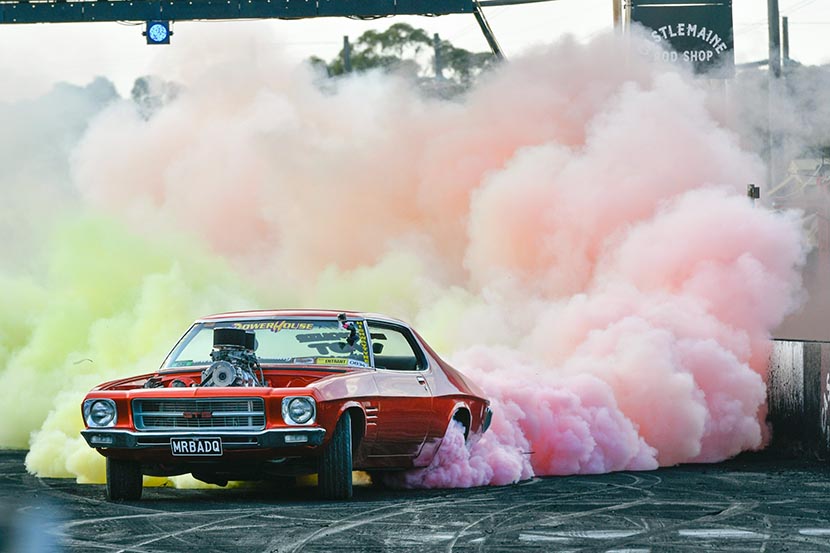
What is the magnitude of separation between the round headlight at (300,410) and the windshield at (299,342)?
1026 mm

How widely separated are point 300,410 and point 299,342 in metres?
1.55

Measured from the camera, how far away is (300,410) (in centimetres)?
1144

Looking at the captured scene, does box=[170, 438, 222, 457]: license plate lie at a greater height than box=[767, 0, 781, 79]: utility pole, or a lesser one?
lesser

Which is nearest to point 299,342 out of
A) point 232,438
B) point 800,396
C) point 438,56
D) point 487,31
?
point 232,438

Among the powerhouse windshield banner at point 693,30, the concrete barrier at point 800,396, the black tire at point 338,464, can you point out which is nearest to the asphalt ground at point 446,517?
the black tire at point 338,464

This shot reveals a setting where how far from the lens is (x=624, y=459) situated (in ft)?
50.3

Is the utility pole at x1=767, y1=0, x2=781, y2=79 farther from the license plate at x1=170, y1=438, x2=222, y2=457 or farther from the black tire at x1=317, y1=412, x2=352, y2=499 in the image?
the license plate at x1=170, y1=438, x2=222, y2=457

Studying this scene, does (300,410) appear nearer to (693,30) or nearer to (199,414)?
(199,414)

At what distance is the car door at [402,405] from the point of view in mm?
12305

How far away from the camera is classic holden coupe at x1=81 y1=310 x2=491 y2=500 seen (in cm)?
1145

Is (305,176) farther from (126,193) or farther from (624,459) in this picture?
(624,459)

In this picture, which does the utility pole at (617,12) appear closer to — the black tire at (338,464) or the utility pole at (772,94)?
the utility pole at (772,94)

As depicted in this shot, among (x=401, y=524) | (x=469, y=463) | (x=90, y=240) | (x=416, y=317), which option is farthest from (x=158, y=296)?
(x=401, y=524)

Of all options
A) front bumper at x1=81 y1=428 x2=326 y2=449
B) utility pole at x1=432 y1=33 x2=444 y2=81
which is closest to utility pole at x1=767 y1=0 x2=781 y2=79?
utility pole at x1=432 y1=33 x2=444 y2=81
